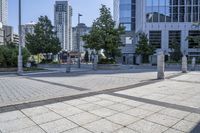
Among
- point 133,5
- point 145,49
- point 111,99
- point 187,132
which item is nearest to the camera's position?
point 187,132

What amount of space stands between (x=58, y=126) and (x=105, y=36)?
25.3m

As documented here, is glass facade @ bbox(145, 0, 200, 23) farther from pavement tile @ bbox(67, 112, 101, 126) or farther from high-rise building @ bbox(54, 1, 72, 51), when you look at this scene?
pavement tile @ bbox(67, 112, 101, 126)

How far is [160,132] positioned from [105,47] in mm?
25658

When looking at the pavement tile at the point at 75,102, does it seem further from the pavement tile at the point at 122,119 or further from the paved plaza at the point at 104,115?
the pavement tile at the point at 122,119

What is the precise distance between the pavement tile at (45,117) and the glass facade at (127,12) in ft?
209

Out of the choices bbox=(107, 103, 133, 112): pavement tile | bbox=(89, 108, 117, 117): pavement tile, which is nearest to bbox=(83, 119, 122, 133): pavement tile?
bbox=(89, 108, 117, 117): pavement tile

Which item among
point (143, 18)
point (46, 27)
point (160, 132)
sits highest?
point (143, 18)

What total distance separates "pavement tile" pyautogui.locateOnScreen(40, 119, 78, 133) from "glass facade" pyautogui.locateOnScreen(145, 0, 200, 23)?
Result: 51933 millimetres

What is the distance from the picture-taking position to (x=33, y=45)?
129ft

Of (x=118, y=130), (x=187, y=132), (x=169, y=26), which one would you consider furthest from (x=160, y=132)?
(x=169, y=26)

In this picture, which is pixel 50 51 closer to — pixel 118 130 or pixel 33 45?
pixel 33 45

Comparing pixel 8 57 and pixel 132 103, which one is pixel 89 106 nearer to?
pixel 132 103

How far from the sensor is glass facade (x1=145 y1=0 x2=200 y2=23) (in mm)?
54562

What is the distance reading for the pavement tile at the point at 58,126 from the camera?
5348 millimetres
